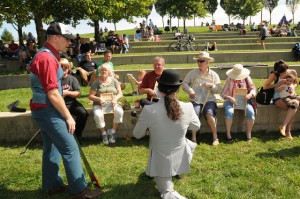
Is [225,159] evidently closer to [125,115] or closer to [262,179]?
[262,179]

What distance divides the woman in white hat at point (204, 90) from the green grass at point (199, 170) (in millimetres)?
496

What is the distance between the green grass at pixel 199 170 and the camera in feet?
13.1

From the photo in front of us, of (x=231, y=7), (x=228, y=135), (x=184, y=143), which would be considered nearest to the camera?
(x=184, y=143)

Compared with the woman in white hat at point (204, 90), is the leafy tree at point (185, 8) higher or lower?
higher

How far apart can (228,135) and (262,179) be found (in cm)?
160

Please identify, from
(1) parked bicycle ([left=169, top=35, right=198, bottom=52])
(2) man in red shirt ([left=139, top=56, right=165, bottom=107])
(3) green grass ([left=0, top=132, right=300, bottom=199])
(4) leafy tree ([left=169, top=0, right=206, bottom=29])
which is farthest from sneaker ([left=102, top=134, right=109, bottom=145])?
(4) leafy tree ([left=169, top=0, right=206, bottom=29])

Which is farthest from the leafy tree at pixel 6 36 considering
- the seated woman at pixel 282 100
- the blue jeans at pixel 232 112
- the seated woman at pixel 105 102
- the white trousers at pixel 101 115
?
the seated woman at pixel 282 100

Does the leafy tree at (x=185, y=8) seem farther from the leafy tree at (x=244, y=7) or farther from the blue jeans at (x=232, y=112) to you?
the blue jeans at (x=232, y=112)

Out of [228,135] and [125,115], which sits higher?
[125,115]

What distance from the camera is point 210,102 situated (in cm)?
587

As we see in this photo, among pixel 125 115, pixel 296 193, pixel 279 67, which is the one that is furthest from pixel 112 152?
pixel 279 67

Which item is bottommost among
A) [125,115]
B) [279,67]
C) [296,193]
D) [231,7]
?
[296,193]

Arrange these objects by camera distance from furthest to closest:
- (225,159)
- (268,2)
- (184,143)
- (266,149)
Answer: (268,2)
(266,149)
(225,159)
(184,143)

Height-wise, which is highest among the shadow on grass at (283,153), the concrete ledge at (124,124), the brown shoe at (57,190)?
the concrete ledge at (124,124)
